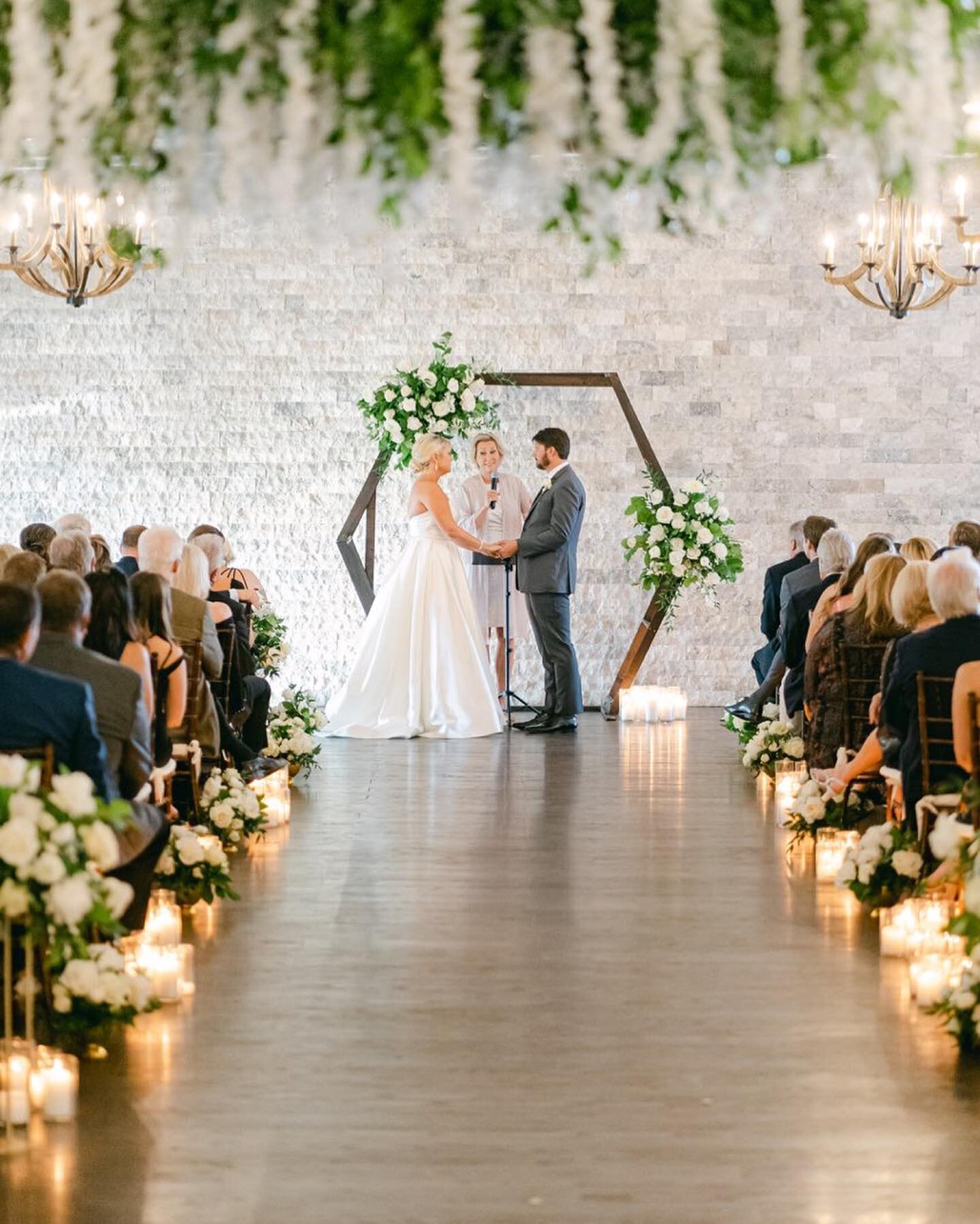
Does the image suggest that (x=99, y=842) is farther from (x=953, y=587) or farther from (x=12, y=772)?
(x=953, y=587)

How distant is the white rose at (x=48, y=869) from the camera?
3531 mm

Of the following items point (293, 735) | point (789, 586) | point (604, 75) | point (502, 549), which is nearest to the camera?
point (604, 75)

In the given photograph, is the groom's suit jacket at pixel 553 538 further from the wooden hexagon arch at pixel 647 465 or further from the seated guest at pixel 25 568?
the seated guest at pixel 25 568

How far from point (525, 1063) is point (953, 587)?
209 cm

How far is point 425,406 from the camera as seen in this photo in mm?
11641

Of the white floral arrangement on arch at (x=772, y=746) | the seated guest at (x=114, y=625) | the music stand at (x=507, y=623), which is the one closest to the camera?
the seated guest at (x=114, y=625)

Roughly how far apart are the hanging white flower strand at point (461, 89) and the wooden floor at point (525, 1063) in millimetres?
2233

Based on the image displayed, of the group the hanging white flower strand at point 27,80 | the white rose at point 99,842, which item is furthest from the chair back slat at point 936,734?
the hanging white flower strand at point 27,80

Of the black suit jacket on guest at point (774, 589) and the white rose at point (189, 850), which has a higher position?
the black suit jacket on guest at point (774, 589)

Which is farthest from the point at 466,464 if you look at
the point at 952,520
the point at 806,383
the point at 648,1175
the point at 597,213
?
the point at 597,213

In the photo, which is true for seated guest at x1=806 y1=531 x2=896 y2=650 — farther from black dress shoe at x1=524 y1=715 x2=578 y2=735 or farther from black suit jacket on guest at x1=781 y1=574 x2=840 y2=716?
black dress shoe at x1=524 y1=715 x2=578 y2=735

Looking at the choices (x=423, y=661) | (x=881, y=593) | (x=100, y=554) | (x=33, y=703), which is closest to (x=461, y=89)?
(x=33, y=703)

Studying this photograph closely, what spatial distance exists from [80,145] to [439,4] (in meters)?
0.40

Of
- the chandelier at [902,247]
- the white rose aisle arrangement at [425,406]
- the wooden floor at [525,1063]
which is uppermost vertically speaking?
the chandelier at [902,247]
